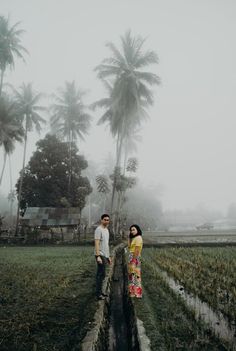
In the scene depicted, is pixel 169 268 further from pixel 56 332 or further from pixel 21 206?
pixel 21 206

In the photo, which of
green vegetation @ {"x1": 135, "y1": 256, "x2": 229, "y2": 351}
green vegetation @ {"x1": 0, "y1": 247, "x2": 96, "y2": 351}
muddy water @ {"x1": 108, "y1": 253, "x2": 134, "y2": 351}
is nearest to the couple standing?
green vegetation @ {"x1": 135, "y1": 256, "x2": 229, "y2": 351}

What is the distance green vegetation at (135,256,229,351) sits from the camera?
14.8ft

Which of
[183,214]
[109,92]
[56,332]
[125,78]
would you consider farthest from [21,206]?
[183,214]

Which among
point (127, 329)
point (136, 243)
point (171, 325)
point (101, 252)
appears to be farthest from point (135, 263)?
point (171, 325)

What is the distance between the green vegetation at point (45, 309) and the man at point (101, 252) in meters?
0.29

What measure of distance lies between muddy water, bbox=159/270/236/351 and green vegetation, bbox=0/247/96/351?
194 cm

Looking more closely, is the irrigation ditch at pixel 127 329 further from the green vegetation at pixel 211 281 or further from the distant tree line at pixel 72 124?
the distant tree line at pixel 72 124

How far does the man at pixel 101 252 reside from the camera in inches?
274

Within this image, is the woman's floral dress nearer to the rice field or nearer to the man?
the rice field

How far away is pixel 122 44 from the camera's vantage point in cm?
2903

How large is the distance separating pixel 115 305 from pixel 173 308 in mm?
1779

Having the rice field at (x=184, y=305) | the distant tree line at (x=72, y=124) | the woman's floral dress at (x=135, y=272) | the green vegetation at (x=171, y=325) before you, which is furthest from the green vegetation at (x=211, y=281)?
the distant tree line at (x=72, y=124)

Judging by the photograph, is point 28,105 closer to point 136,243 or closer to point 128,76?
point 128,76

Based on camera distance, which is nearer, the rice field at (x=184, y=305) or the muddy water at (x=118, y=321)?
the rice field at (x=184, y=305)
